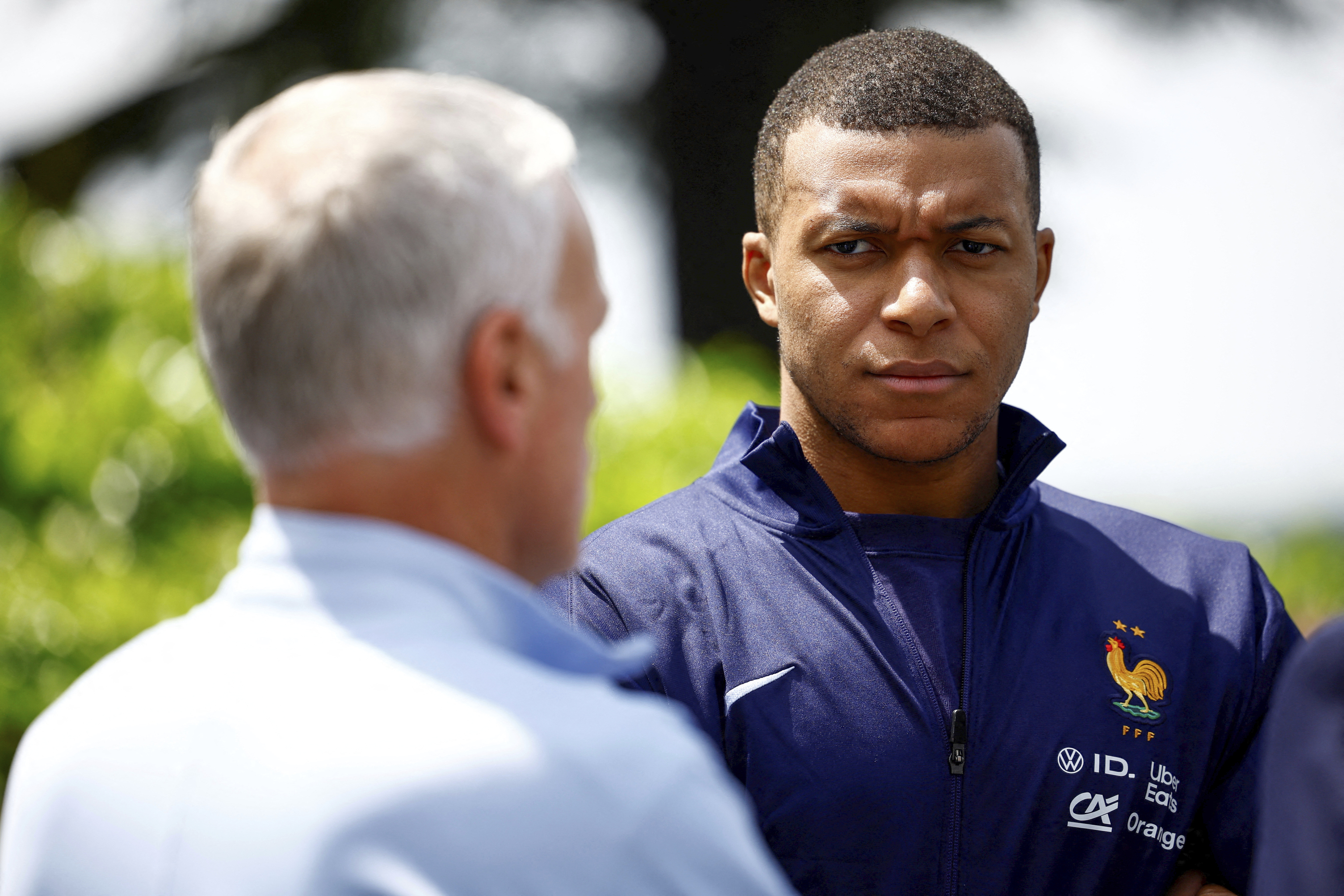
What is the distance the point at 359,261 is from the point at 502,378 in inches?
6.8

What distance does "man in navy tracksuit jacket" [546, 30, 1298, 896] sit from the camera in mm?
2059

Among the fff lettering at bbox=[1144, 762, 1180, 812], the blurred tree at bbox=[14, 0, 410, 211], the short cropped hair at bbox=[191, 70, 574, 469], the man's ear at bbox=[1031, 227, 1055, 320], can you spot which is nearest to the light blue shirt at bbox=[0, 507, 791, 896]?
the short cropped hair at bbox=[191, 70, 574, 469]

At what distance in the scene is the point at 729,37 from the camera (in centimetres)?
867

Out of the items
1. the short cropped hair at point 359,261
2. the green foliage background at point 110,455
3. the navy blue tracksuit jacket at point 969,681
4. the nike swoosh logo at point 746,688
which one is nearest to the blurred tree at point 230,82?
the green foliage background at point 110,455

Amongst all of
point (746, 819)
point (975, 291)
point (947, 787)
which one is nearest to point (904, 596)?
point (947, 787)

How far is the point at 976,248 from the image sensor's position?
229cm

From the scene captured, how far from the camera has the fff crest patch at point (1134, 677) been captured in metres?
2.18

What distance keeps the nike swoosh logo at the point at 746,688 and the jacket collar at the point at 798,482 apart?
0.28m

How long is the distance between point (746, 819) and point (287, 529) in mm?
498

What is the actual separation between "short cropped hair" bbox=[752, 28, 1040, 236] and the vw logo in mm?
957

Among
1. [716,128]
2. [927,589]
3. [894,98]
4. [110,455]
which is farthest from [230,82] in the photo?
[927,589]

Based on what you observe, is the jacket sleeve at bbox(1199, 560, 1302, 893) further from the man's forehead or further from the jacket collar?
the man's forehead

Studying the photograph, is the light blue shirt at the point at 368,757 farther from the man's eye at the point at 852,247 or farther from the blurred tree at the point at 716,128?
the blurred tree at the point at 716,128

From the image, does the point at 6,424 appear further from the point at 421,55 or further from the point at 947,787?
the point at 421,55
